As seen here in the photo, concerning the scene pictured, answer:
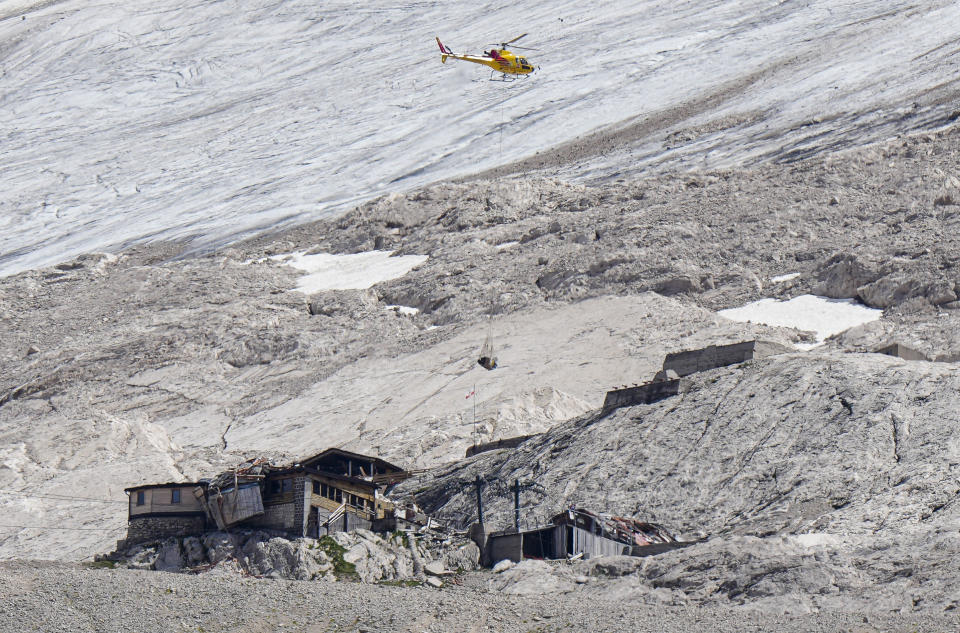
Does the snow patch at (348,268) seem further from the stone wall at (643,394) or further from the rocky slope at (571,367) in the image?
the stone wall at (643,394)

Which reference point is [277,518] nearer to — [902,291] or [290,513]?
[290,513]

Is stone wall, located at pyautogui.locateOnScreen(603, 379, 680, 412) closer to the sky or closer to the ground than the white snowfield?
closer to the sky

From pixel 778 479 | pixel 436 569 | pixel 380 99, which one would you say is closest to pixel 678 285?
pixel 778 479

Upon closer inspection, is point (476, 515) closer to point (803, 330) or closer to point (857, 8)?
point (803, 330)

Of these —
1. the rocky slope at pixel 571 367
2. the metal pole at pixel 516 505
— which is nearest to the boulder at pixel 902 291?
the rocky slope at pixel 571 367

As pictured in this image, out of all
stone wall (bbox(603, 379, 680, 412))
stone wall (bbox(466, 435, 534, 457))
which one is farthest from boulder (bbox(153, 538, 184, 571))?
stone wall (bbox(603, 379, 680, 412))

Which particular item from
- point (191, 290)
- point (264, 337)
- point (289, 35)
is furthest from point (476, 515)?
point (289, 35)

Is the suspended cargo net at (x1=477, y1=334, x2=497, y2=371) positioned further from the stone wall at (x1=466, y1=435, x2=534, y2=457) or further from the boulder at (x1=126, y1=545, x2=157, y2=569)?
the boulder at (x1=126, y1=545, x2=157, y2=569)
